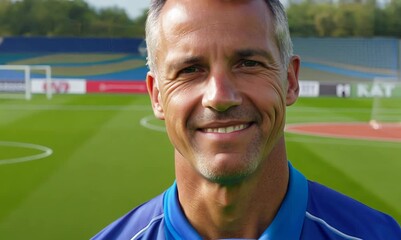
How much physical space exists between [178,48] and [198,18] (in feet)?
0.31

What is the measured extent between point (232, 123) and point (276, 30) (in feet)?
0.97

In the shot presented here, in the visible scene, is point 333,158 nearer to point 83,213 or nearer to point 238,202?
point 83,213

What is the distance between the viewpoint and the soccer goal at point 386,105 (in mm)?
23828

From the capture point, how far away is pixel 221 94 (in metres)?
1.69

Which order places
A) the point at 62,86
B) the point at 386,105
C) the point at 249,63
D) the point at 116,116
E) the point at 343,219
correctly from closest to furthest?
the point at 249,63
the point at 343,219
the point at 116,116
the point at 386,105
the point at 62,86

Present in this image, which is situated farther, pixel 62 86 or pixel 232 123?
pixel 62 86

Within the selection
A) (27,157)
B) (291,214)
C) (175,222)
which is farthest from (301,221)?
(27,157)

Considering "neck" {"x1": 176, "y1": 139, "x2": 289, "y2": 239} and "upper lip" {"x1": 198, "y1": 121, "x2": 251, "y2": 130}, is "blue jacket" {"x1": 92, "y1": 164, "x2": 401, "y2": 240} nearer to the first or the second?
"neck" {"x1": 176, "y1": 139, "x2": 289, "y2": 239}

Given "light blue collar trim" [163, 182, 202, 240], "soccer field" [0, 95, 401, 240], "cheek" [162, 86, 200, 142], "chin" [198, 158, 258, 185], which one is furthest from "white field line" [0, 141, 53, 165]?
"chin" [198, 158, 258, 185]

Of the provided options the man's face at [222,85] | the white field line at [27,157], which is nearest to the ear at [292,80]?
the man's face at [222,85]

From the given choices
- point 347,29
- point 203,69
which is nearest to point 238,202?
point 203,69

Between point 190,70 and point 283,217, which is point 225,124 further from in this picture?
point 283,217

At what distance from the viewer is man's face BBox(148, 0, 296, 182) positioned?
67.5 inches

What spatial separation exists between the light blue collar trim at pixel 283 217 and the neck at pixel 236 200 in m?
0.03
